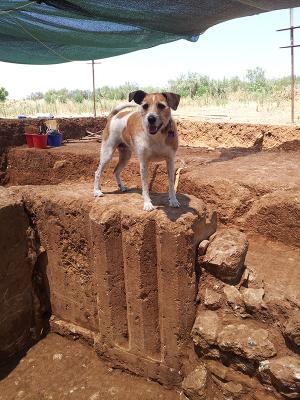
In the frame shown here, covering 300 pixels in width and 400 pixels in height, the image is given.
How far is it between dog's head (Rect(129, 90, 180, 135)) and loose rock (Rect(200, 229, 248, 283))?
1.25 metres

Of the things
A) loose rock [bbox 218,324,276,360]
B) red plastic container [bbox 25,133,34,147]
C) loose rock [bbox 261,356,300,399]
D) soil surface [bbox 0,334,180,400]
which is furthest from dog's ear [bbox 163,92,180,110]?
red plastic container [bbox 25,133,34,147]

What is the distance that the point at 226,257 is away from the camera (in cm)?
341

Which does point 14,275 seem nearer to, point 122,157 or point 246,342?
point 122,157

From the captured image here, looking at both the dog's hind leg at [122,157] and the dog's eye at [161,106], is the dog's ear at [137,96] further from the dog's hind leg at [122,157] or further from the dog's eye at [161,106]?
the dog's hind leg at [122,157]

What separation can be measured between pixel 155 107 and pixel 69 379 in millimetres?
2999

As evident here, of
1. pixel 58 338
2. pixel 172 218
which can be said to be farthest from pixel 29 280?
pixel 172 218

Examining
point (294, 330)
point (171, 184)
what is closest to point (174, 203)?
point (171, 184)

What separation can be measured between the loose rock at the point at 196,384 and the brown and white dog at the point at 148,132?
1.56 meters

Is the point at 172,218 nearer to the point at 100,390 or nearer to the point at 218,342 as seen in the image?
the point at 218,342

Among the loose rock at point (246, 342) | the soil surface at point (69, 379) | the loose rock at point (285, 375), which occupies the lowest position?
the soil surface at point (69, 379)

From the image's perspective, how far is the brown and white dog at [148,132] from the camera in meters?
3.27

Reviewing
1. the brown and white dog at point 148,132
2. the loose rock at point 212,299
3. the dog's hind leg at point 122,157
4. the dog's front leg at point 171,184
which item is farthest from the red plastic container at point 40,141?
the loose rock at point 212,299

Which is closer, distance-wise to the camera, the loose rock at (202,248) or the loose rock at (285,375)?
the loose rock at (285,375)

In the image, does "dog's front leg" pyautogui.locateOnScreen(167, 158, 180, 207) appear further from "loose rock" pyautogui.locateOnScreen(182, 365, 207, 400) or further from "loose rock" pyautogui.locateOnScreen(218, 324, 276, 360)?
"loose rock" pyautogui.locateOnScreen(182, 365, 207, 400)
